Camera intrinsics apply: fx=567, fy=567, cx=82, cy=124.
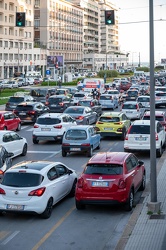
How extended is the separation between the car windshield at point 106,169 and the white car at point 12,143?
8114mm

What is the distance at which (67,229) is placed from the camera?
13.2 metres

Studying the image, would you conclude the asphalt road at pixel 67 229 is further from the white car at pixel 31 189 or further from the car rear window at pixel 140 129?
the car rear window at pixel 140 129

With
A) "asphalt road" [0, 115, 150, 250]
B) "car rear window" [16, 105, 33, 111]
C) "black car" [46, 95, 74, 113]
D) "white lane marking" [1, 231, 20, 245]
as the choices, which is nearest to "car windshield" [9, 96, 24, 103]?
"black car" [46, 95, 74, 113]

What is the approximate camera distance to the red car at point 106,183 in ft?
46.4

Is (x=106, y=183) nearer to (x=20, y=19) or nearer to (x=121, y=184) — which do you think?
(x=121, y=184)

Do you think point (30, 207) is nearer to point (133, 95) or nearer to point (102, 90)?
point (133, 95)

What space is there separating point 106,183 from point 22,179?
2092 millimetres

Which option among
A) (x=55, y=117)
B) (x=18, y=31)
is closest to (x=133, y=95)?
(x=55, y=117)

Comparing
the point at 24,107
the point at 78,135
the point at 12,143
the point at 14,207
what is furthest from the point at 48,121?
the point at 14,207

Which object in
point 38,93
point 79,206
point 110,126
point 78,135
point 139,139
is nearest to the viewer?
point 79,206

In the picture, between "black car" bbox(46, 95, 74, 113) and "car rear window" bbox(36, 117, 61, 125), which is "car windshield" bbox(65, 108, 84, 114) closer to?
"car rear window" bbox(36, 117, 61, 125)

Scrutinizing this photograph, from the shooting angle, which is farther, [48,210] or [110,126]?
[110,126]

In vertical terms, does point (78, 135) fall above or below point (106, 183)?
above

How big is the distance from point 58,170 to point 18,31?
333 feet
